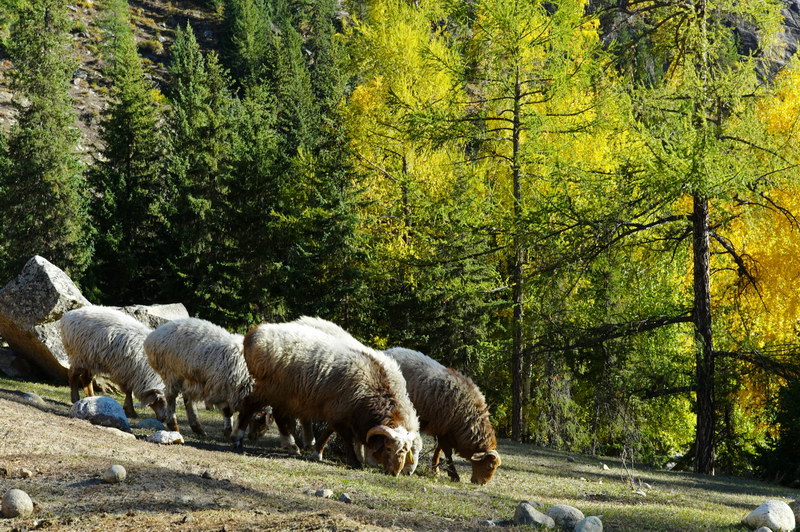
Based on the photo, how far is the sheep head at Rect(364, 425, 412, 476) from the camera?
26.3ft

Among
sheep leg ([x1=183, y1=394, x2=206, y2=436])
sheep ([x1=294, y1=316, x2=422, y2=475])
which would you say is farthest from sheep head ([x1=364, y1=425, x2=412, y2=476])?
sheep leg ([x1=183, y1=394, x2=206, y2=436])

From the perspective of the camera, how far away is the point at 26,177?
25.0 meters

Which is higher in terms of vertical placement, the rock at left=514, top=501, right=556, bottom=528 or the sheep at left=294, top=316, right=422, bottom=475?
the sheep at left=294, top=316, right=422, bottom=475

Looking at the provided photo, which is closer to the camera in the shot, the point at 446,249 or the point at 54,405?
the point at 54,405

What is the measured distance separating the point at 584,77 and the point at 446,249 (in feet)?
15.4

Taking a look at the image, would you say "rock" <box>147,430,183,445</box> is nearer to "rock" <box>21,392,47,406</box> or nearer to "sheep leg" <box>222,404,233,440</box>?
"sheep leg" <box>222,404,233,440</box>

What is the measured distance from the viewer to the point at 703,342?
12.6m

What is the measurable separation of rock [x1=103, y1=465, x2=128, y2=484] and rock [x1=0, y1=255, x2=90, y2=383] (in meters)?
8.79

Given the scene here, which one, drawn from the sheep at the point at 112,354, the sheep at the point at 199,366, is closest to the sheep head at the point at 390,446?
the sheep at the point at 199,366

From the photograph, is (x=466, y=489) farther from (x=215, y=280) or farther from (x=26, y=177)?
(x=26, y=177)

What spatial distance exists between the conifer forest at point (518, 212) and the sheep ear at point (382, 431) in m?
5.51

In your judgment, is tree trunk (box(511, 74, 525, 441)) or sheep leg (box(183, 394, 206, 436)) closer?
sheep leg (box(183, 394, 206, 436))

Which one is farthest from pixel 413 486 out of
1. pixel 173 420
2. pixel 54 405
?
pixel 54 405

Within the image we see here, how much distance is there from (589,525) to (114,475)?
11.7 ft
